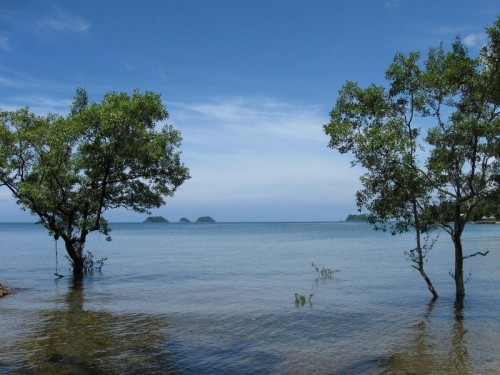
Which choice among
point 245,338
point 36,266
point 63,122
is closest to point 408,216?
point 245,338

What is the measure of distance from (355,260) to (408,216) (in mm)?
31045

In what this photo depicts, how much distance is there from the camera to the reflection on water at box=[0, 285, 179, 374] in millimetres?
15453

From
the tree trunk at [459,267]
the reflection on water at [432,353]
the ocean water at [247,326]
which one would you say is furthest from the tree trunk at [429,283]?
the reflection on water at [432,353]

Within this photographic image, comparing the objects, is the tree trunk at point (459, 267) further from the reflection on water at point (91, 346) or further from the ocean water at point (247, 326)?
the reflection on water at point (91, 346)

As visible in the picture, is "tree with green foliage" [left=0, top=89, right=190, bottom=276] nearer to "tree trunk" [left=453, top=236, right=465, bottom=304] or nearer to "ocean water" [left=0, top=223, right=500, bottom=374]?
"ocean water" [left=0, top=223, right=500, bottom=374]

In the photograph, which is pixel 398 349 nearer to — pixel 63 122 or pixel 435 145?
pixel 435 145

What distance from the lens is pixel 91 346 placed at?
1809cm

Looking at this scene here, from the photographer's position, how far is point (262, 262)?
54.2 metres

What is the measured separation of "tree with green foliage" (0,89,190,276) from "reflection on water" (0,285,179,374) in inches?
462

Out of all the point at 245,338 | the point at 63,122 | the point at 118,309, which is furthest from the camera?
the point at 63,122

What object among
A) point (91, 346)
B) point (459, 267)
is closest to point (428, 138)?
point (459, 267)

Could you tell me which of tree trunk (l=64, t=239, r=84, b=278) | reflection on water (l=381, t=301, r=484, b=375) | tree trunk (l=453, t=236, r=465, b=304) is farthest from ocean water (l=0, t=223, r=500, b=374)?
tree trunk (l=64, t=239, r=84, b=278)

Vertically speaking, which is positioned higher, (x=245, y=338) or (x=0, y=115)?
(x=0, y=115)

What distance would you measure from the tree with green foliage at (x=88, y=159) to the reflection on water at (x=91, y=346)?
1173cm
